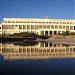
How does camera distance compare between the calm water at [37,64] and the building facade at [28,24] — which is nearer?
the calm water at [37,64]

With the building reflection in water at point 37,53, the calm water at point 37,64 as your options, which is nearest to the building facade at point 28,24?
the building reflection in water at point 37,53

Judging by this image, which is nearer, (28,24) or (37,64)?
(37,64)

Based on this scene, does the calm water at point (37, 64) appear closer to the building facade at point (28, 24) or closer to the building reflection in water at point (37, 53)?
the building reflection in water at point (37, 53)

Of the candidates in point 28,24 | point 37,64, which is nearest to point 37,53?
point 37,64

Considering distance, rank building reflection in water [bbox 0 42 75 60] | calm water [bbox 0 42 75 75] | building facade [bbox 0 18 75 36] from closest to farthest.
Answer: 1. calm water [bbox 0 42 75 75]
2. building reflection in water [bbox 0 42 75 60]
3. building facade [bbox 0 18 75 36]

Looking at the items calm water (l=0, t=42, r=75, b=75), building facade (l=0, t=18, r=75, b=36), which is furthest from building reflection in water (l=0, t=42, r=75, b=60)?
building facade (l=0, t=18, r=75, b=36)

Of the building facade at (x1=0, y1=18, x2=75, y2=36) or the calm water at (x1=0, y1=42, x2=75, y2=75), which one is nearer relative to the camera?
the calm water at (x1=0, y1=42, x2=75, y2=75)

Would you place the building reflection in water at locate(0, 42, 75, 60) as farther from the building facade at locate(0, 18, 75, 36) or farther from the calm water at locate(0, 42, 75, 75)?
the building facade at locate(0, 18, 75, 36)

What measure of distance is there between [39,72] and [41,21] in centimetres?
7567

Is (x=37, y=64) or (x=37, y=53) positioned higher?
(x=37, y=53)

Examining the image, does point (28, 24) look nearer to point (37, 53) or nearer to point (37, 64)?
point (37, 53)

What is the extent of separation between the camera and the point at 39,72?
26.8ft

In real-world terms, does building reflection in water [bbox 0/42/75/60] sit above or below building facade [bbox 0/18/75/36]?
below

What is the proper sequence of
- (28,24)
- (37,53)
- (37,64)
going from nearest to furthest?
(37,64) → (37,53) → (28,24)
